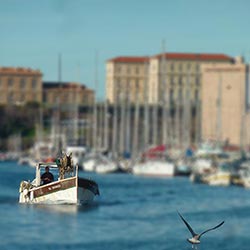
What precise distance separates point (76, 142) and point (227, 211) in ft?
316

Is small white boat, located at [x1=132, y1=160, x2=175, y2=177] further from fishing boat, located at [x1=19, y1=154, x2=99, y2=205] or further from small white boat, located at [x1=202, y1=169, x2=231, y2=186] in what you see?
fishing boat, located at [x1=19, y1=154, x2=99, y2=205]

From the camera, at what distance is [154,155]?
145 meters

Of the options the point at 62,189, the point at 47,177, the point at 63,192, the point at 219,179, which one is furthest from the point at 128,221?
the point at 219,179

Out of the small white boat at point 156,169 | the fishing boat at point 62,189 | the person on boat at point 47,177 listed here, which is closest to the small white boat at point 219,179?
the small white boat at point 156,169

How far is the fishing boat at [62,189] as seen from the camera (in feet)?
76.6

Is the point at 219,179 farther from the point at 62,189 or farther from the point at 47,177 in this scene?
the point at 62,189

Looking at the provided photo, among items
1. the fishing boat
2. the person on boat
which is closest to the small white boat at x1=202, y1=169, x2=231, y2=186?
the person on boat

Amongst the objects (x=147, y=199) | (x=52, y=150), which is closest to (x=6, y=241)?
(x=147, y=199)

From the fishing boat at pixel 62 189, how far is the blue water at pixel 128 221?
0.65ft

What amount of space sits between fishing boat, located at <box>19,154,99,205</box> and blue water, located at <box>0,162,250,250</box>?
20cm

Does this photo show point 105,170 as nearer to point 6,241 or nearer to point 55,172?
point 6,241

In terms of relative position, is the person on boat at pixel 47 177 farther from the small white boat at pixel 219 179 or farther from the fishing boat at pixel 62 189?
the small white boat at pixel 219 179

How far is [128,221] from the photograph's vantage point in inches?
2525

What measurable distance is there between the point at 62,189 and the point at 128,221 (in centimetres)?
4054
